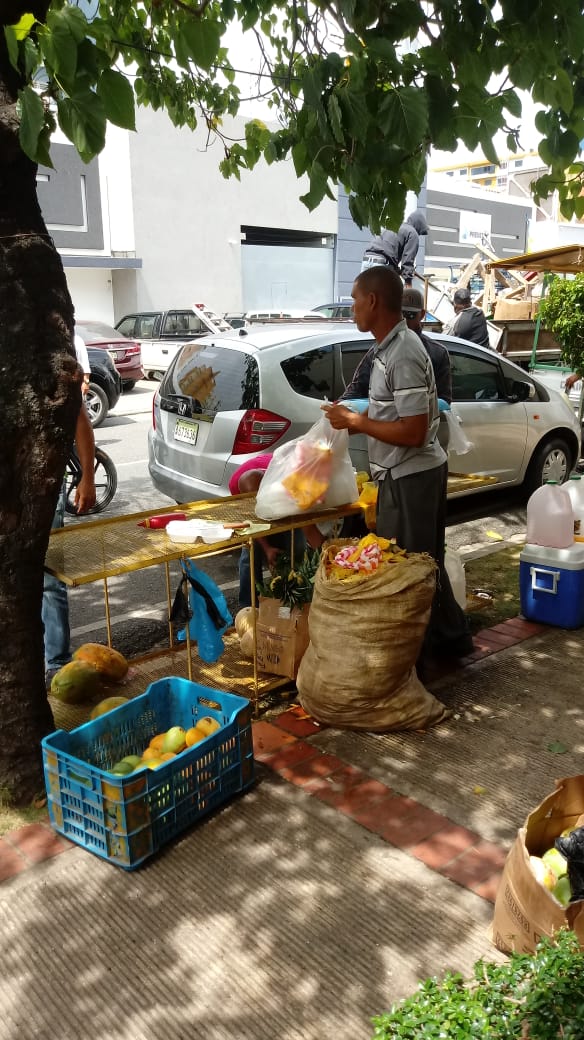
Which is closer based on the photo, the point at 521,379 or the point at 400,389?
the point at 400,389

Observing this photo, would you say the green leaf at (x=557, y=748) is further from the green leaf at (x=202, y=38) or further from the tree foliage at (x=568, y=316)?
the tree foliage at (x=568, y=316)

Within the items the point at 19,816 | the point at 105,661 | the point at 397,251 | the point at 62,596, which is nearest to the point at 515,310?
the point at 397,251

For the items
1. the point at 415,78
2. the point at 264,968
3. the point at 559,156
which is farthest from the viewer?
the point at 559,156

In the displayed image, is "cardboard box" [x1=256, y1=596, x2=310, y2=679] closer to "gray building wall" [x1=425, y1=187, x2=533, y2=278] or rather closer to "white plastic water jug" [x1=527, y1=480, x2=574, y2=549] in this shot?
"white plastic water jug" [x1=527, y1=480, x2=574, y2=549]

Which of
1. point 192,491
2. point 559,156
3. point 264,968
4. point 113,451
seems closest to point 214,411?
point 192,491

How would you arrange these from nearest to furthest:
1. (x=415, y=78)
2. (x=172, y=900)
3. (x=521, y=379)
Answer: (x=172, y=900) → (x=415, y=78) → (x=521, y=379)

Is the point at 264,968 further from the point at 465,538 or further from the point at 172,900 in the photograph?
the point at 465,538

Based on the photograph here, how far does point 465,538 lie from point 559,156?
4.41 m

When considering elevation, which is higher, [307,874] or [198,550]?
[198,550]

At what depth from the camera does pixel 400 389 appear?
13.1 ft

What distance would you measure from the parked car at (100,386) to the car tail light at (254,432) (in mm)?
7834

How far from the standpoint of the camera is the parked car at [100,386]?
1349cm

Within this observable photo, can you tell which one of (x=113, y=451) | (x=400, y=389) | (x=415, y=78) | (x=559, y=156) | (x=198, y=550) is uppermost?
(x=415, y=78)

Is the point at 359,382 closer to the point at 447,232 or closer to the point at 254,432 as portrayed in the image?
the point at 254,432
